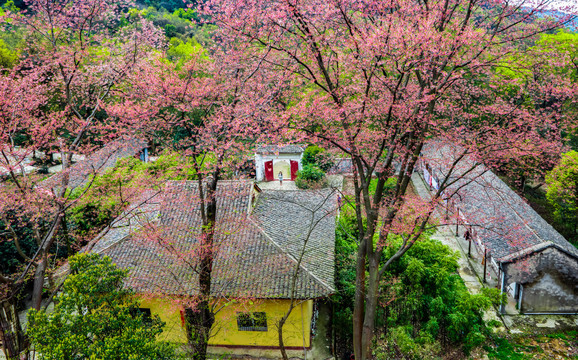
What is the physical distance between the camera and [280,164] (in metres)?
31.9

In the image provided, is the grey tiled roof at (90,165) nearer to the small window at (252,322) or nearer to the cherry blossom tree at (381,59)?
the cherry blossom tree at (381,59)

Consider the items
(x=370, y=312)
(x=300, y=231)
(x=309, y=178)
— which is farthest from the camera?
(x=309, y=178)

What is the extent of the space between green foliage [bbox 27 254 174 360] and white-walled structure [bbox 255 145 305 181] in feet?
78.7

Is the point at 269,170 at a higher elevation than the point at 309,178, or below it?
higher

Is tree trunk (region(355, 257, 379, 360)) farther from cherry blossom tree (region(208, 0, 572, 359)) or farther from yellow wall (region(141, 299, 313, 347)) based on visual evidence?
yellow wall (region(141, 299, 313, 347))

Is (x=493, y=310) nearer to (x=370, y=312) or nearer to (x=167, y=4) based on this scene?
(x=370, y=312)

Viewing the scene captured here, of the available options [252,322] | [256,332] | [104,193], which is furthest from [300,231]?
[104,193]

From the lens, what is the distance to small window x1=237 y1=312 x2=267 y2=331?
12656 mm

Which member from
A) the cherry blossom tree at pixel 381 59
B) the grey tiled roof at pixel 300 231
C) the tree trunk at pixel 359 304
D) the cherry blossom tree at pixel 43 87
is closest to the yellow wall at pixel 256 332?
the grey tiled roof at pixel 300 231

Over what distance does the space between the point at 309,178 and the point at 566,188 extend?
A: 53.6ft

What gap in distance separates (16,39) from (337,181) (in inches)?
1291

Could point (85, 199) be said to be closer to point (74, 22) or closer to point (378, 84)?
point (74, 22)

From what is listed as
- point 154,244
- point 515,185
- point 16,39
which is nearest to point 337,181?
point 515,185

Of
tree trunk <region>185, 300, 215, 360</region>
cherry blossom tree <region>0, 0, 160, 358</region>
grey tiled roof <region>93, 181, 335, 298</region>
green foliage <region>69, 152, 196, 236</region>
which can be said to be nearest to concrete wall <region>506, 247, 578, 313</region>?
grey tiled roof <region>93, 181, 335, 298</region>
